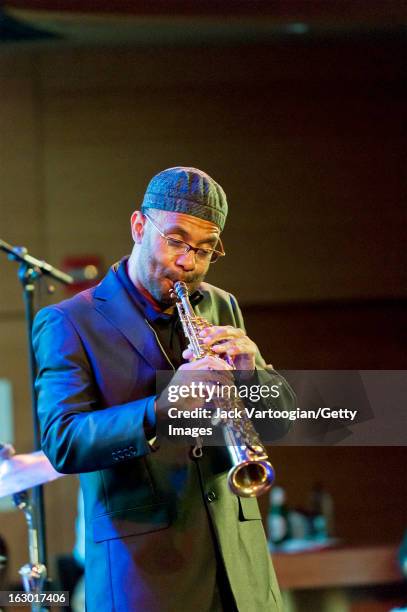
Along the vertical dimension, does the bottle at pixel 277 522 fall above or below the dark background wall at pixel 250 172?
below

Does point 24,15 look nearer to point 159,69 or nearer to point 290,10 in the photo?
point 159,69

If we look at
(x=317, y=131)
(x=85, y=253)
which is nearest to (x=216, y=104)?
(x=317, y=131)

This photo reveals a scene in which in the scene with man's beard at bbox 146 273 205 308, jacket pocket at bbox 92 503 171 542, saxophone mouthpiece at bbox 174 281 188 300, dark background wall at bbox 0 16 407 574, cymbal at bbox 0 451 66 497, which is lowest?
jacket pocket at bbox 92 503 171 542

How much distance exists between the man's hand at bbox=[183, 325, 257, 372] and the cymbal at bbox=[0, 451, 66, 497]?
0.89 meters

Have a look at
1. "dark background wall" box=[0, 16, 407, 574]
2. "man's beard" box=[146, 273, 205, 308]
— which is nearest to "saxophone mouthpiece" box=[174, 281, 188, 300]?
"man's beard" box=[146, 273, 205, 308]

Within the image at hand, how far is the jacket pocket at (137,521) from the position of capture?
67.7 inches

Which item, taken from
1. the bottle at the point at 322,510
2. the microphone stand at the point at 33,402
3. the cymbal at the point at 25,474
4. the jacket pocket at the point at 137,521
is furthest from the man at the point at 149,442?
the bottle at the point at 322,510

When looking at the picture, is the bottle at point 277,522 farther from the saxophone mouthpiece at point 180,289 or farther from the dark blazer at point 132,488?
the saxophone mouthpiece at point 180,289

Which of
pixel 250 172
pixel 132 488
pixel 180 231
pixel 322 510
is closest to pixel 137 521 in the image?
pixel 132 488

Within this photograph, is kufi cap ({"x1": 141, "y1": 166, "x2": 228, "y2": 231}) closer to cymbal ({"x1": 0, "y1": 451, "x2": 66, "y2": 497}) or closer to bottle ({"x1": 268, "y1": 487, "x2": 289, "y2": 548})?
cymbal ({"x1": 0, "y1": 451, "x2": 66, "y2": 497})

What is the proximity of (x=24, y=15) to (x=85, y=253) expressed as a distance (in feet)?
3.97

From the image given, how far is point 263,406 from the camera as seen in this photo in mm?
1886

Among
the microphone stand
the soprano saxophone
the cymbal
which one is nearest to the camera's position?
the soprano saxophone

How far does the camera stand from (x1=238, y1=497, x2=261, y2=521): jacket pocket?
1.83 meters
